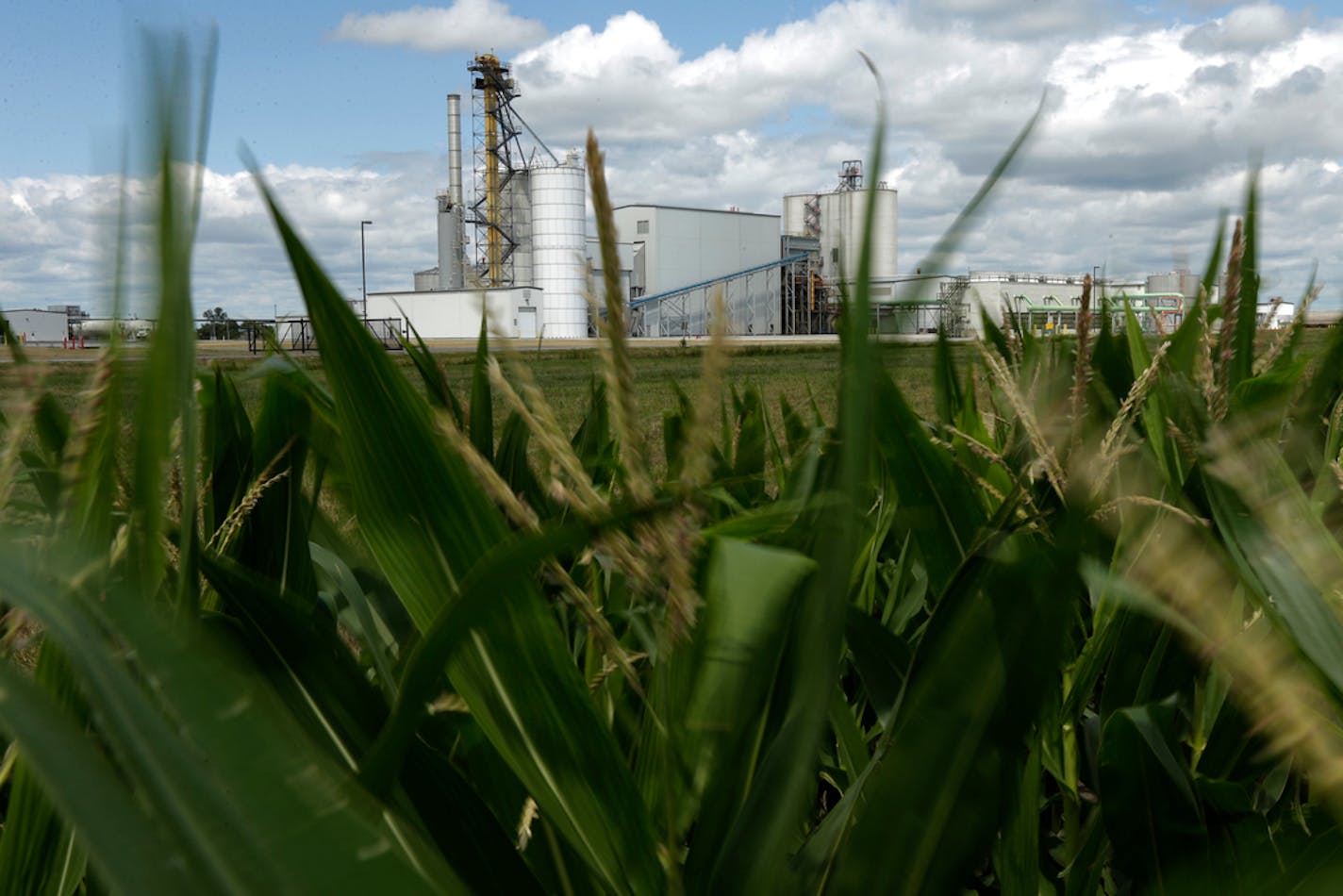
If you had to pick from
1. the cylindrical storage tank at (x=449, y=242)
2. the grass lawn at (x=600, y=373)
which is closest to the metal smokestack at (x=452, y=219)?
the cylindrical storage tank at (x=449, y=242)

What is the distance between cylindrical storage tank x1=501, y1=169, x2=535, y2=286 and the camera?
30875mm

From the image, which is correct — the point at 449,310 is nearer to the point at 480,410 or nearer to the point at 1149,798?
the point at 480,410

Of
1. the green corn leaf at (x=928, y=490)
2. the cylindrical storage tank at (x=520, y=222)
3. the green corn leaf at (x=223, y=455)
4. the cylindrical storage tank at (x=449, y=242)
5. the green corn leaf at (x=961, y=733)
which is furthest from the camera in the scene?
the cylindrical storage tank at (x=449, y=242)

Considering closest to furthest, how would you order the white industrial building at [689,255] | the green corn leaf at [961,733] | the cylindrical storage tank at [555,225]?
the green corn leaf at [961,733] < the cylindrical storage tank at [555,225] < the white industrial building at [689,255]

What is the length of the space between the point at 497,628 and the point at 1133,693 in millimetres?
470

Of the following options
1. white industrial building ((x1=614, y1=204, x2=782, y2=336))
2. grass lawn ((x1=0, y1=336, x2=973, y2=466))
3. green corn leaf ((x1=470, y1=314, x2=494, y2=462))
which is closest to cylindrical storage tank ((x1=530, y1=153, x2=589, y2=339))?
white industrial building ((x1=614, y1=204, x2=782, y2=336))

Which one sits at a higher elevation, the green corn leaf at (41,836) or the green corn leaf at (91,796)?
the green corn leaf at (91,796)

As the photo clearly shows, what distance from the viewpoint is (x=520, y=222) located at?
3109 centimetres

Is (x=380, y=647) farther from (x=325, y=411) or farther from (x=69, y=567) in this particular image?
(x=69, y=567)

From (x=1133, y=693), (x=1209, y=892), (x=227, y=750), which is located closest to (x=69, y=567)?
(x=227, y=750)

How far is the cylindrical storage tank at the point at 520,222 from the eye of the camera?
3088 centimetres

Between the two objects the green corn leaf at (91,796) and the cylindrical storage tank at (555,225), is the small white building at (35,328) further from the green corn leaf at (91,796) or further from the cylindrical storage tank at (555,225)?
the cylindrical storage tank at (555,225)

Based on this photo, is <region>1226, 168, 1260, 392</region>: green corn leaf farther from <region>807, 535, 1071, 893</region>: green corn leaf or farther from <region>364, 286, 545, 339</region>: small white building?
<region>364, 286, 545, 339</region>: small white building

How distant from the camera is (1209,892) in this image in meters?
0.44
